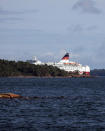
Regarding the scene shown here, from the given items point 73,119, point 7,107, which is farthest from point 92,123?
point 7,107

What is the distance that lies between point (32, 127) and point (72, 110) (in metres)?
12.4

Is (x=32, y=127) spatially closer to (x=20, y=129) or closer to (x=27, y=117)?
(x=20, y=129)

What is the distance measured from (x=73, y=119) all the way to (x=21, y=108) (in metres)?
9.45

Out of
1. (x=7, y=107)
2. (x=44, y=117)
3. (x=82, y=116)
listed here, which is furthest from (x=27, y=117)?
(x=7, y=107)

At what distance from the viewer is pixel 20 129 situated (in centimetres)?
3491

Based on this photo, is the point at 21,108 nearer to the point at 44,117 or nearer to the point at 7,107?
the point at 7,107

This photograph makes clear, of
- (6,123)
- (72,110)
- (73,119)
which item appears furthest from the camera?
(72,110)

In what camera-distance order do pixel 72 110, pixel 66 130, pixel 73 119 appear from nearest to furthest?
pixel 66 130 < pixel 73 119 < pixel 72 110

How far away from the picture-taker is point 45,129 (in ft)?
115

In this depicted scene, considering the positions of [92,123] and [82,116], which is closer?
[92,123]

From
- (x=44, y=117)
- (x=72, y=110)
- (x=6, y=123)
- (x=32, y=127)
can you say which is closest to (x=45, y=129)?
(x=32, y=127)

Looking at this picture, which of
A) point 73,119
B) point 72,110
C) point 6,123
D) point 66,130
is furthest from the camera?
point 72,110

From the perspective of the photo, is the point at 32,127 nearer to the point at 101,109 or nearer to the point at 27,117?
the point at 27,117

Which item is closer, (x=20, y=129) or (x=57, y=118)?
(x=20, y=129)
